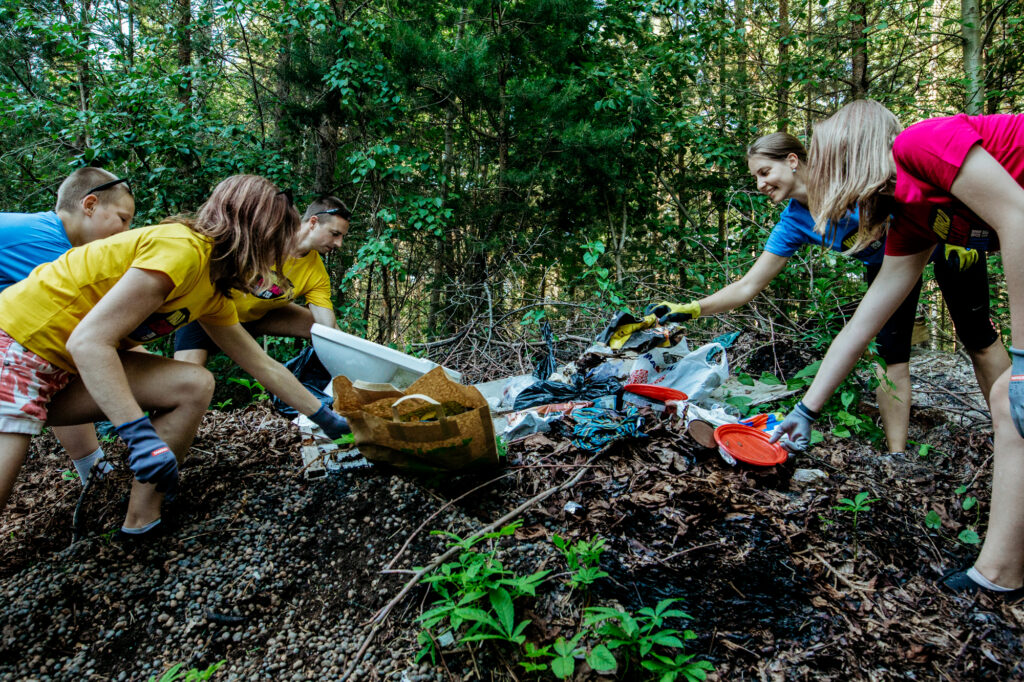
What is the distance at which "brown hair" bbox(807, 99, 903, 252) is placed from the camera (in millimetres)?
1579

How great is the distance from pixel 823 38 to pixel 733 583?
591 centimetres

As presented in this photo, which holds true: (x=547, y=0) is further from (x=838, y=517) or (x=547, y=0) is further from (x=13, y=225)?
(x=838, y=517)

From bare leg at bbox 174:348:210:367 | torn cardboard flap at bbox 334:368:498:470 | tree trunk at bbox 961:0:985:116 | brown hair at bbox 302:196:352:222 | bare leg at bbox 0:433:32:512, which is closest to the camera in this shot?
bare leg at bbox 0:433:32:512

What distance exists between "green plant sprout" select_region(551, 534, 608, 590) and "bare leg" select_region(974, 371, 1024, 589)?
3.40ft

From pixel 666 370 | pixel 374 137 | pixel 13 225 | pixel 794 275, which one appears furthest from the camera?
pixel 374 137

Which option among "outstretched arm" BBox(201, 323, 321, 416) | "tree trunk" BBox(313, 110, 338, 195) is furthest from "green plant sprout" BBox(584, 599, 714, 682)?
"tree trunk" BBox(313, 110, 338, 195)

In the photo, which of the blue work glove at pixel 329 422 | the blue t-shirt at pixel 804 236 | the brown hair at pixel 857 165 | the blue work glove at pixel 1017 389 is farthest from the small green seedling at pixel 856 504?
the blue work glove at pixel 329 422

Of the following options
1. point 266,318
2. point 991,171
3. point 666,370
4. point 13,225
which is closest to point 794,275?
point 666,370

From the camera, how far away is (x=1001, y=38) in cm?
576

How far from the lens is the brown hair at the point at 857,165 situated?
5.18ft

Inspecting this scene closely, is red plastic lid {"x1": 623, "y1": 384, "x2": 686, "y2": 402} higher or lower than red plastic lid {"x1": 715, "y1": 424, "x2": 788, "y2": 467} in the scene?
higher

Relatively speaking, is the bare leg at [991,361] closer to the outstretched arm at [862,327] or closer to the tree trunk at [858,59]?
the outstretched arm at [862,327]

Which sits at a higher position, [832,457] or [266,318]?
[266,318]

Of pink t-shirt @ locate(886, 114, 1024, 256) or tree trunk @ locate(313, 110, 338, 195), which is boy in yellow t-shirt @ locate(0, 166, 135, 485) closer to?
pink t-shirt @ locate(886, 114, 1024, 256)
